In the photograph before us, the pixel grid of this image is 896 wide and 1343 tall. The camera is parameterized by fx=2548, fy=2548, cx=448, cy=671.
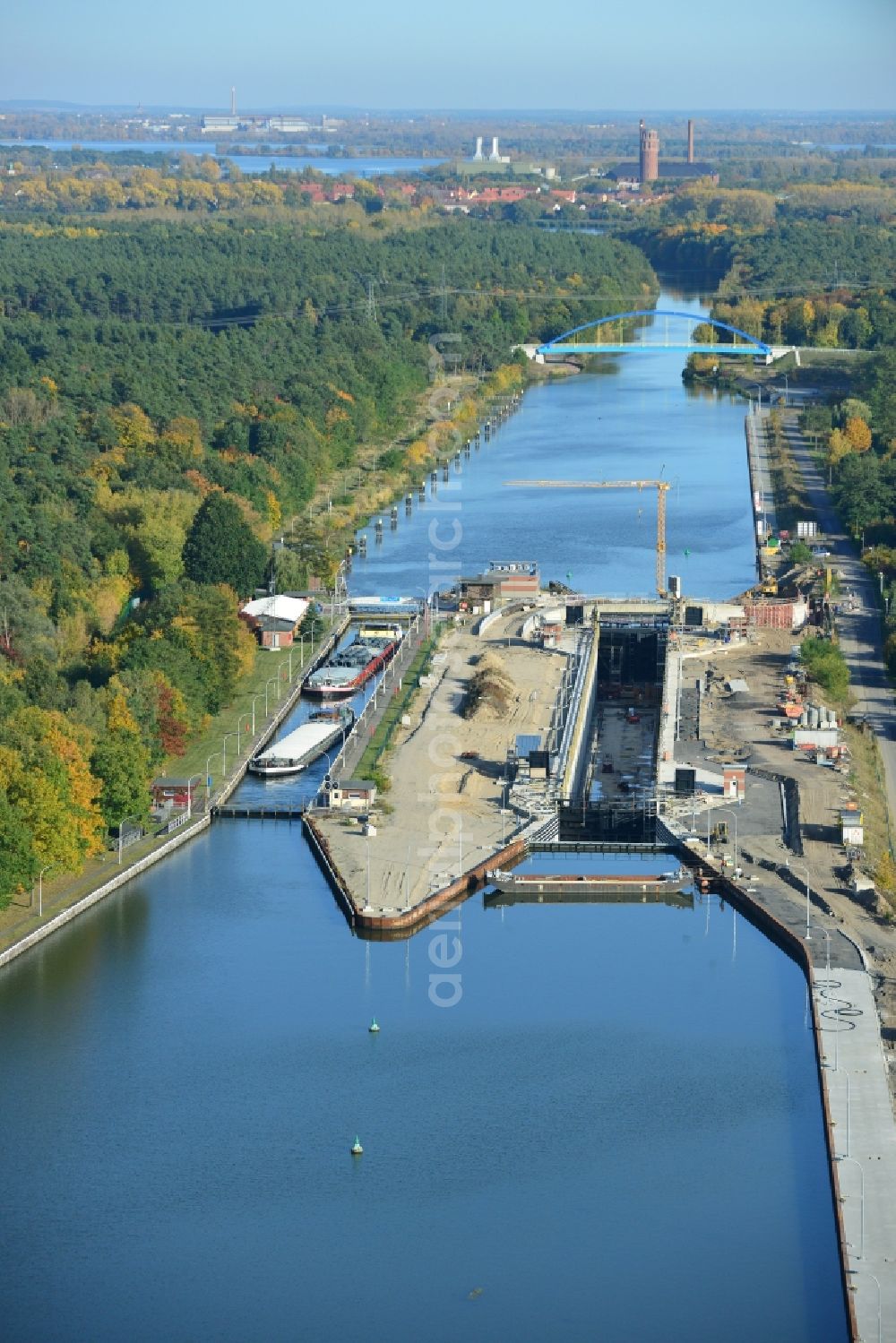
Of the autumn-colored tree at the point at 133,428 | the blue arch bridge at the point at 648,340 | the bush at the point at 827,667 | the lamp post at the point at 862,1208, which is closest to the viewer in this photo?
the lamp post at the point at 862,1208

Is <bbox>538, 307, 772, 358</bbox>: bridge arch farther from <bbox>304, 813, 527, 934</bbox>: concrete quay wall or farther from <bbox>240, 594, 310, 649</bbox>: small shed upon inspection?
<bbox>304, 813, 527, 934</bbox>: concrete quay wall

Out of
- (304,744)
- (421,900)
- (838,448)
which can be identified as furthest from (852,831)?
(838,448)

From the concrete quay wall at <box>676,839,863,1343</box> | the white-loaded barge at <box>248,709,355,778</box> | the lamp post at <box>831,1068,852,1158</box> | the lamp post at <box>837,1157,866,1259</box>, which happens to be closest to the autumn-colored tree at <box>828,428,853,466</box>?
the white-loaded barge at <box>248,709,355,778</box>

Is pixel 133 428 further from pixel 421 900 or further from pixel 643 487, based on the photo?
pixel 421 900

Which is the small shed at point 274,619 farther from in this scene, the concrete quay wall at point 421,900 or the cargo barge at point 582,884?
the cargo barge at point 582,884

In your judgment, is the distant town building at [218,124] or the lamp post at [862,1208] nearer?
the lamp post at [862,1208]

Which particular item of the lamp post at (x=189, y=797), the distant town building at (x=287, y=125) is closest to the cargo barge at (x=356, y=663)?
the lamp post at (x=189, y=797)

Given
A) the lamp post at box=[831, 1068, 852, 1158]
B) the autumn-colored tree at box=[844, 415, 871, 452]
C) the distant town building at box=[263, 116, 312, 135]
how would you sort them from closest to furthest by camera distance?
the lamp post at box=[831, 1068, 852, 1158] → the autumn-colored tree at box=[844, 415, 871, 452] → the distant town building at box=[263, 116, 312, 135]
